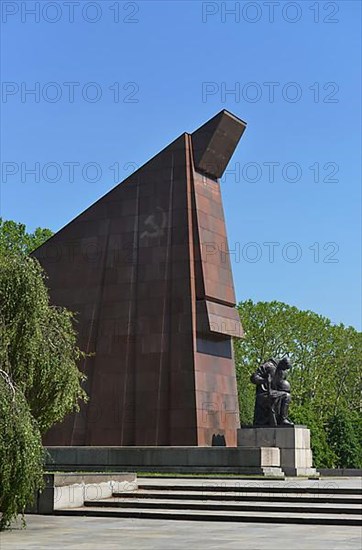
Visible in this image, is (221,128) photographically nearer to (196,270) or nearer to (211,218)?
(211,218)

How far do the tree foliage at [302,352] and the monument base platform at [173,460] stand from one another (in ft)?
67.2

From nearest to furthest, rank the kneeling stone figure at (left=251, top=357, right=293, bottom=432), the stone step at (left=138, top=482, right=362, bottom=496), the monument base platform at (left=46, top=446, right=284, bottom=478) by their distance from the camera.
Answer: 1. the stone step at (left=138, top=482, right=362, bottom=496)
2. the monument base platform at (left=46, top=446, right=284, bottom=478)
3. the kneeling stone figure at (left=251, top=357, right=293, bottom=432)

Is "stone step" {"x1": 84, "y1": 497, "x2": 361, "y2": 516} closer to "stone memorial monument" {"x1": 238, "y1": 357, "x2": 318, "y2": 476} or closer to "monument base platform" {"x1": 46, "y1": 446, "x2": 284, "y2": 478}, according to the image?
"monument base platform" {"x1": 46, "y1": 446, "x2": 284, "y2": 478}

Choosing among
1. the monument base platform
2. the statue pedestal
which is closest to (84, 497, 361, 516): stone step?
the monument base platform

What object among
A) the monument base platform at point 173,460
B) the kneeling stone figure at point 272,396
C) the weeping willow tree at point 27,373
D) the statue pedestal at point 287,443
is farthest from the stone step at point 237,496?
the kneeling stone figure at point 272,396

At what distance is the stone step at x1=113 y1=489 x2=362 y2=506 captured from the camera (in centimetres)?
1477

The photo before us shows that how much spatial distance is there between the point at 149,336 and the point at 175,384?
5.70 ft

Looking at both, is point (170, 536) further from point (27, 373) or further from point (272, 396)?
point (272, 396)

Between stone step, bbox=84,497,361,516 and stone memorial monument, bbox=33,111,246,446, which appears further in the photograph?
stone memorial monument, bbox=33,111,246,446

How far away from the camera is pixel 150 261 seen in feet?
81.4

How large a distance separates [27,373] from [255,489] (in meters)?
5.58

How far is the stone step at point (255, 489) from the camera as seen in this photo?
15.7 m

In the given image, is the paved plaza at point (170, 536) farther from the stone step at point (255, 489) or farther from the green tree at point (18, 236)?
the green tree at point (18, 236)

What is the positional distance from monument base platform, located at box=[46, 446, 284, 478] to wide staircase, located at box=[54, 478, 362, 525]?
3474 mm
